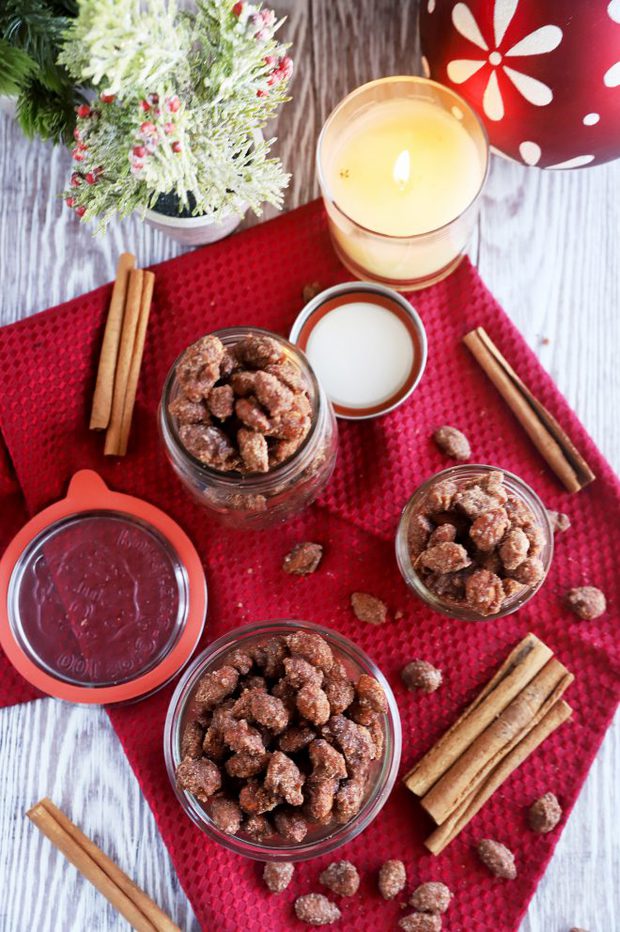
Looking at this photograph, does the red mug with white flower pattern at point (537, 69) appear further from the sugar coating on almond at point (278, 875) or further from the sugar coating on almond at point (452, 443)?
the sugar coating on almond at point (278, 875)

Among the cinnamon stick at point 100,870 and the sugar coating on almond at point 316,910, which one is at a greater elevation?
the cinnamon stick at point 100,870

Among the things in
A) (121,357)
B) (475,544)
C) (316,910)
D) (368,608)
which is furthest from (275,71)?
(316,910)

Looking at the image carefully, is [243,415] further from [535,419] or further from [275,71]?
[535,419]

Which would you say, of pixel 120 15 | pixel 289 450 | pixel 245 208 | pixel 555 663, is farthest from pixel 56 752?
pixel 120 15

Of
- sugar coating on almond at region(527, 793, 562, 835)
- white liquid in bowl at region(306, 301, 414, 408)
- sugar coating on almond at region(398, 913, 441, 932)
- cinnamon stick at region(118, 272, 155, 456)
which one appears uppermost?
cinnamon stick at region(118, 272, 155, 456)

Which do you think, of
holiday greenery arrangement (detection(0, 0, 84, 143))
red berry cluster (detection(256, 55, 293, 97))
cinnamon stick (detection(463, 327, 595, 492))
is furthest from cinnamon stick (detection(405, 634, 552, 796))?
holiday greenery arrangement (detection(0, 0, 84, 143))

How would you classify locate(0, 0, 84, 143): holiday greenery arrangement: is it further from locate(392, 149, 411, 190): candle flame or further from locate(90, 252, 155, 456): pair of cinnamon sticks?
locate(392, 149, 411, 190): candle flame

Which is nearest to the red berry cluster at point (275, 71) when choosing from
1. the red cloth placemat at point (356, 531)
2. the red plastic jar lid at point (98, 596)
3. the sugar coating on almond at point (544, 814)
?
the red cloth placemat at point (356, 531)

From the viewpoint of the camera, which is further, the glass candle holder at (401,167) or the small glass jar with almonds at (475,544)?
the glass candle holder at (401,167)
